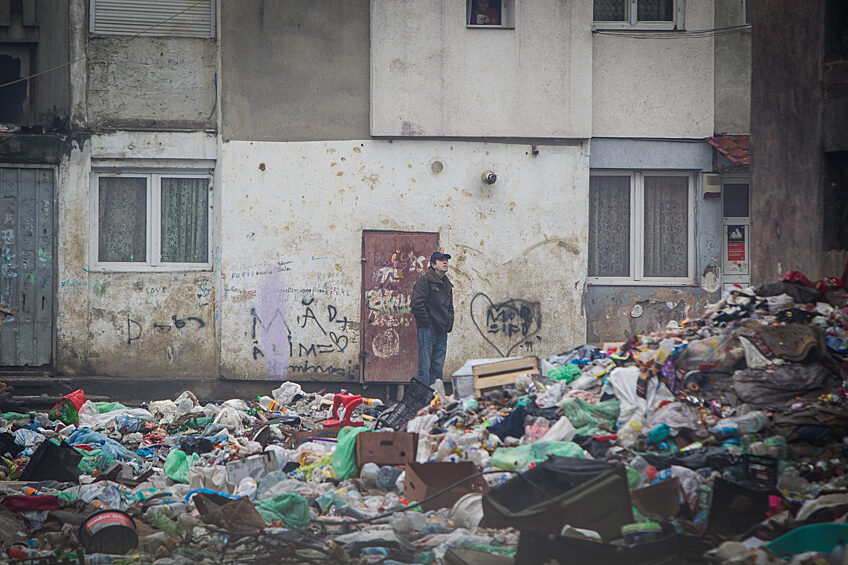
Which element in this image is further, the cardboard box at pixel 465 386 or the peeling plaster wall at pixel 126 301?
the peeling plaster wall at pixel 126 301

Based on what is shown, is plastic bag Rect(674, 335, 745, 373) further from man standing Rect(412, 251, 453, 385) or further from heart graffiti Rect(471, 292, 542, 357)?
heart graffiti Rect(471, 292, 542, 357)

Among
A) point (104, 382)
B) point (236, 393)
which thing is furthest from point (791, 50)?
point (104, 382)

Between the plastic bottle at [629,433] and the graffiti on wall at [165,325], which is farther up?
the graffiti on wall at [165,325]

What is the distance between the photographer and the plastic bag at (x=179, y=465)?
7.79 m

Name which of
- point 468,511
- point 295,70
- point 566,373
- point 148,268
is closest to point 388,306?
point 148,268

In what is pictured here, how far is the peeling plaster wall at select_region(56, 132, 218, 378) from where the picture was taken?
43.7 feet

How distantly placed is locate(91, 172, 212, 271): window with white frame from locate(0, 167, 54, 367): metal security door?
0.73m

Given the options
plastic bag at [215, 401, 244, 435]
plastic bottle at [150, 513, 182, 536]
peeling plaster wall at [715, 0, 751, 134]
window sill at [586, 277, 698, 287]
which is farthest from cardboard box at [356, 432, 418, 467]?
peeling plaster wall at [715, 0, 751, 134]

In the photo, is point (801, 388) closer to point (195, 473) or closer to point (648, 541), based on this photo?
point (648, 541)

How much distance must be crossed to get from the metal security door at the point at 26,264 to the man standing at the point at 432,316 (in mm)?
5638

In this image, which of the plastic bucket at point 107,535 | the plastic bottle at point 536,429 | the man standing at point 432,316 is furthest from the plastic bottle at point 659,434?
the man standing at point 432,316

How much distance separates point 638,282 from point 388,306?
3.92 m

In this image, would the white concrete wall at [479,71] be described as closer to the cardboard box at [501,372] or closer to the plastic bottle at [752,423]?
the cardboard box at [501,372]

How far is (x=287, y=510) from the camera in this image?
6289 mm
